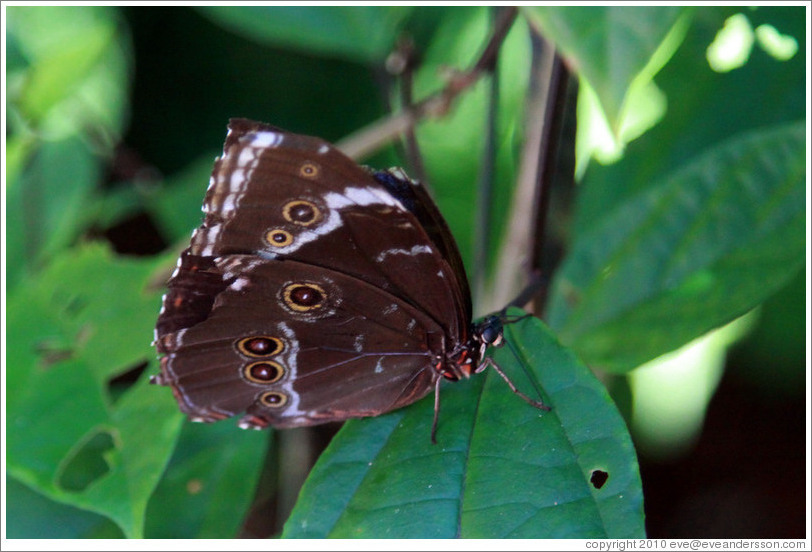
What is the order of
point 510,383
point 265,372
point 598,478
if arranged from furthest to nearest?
1. point 265,372
2. point 510,383
3. point 598,478

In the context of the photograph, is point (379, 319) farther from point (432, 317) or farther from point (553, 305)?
point (553, 305)

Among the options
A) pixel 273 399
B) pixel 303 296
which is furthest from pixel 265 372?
pixel 303 296

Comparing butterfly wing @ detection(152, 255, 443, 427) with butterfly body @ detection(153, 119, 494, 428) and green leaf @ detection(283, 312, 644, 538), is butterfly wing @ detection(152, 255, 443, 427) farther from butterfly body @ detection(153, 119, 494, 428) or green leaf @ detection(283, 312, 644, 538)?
green leaf @ detection(283, 312, 644, 538)

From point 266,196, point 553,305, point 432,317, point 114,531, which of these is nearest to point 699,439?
point 553,305

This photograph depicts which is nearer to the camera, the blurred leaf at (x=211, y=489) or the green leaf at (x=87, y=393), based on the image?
the green leaf at (x=87, y=393)

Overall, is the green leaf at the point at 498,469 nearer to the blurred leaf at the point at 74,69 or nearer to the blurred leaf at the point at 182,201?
the blurred leaf at the point at 182,201

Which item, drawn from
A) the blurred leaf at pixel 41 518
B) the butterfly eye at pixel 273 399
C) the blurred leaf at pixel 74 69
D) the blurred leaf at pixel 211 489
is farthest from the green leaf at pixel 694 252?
the blurred leaf at pixel 74 69

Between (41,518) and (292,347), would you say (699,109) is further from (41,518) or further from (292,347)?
(41,518)
